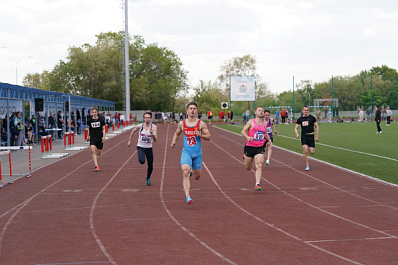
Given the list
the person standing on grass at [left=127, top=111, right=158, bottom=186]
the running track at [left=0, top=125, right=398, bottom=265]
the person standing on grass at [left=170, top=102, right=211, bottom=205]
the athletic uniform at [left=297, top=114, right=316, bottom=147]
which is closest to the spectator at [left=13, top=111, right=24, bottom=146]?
the running track at [left=0, top=125, right=398, bottom=265]

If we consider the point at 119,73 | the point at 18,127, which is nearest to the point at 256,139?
the point at 18,127

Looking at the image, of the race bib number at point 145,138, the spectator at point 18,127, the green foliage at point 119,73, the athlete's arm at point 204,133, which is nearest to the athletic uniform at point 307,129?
the race bib number at point 145,138

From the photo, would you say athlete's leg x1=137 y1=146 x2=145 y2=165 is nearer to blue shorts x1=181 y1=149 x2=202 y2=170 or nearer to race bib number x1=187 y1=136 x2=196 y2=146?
blue shorts x1=181 y1=149 x2=202 y2=170

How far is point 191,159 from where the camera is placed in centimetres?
992

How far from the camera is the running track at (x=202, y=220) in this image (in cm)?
643

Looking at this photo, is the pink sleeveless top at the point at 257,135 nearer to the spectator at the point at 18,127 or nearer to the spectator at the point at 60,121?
the spectator at the point at 18,127

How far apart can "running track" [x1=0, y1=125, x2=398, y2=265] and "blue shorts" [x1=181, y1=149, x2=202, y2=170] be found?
82 cm

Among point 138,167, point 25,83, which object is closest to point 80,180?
point 138,167

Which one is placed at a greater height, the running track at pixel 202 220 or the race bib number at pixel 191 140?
the race bib number at pixel 191 140

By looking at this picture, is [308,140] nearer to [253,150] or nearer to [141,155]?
[253,150]

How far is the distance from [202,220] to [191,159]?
5.55 ft

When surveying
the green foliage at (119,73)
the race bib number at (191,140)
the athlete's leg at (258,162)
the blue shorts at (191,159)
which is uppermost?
the green foliage at (119,73)

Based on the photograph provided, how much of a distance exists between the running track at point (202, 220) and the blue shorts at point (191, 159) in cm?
82

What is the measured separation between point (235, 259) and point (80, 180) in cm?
→ 881
